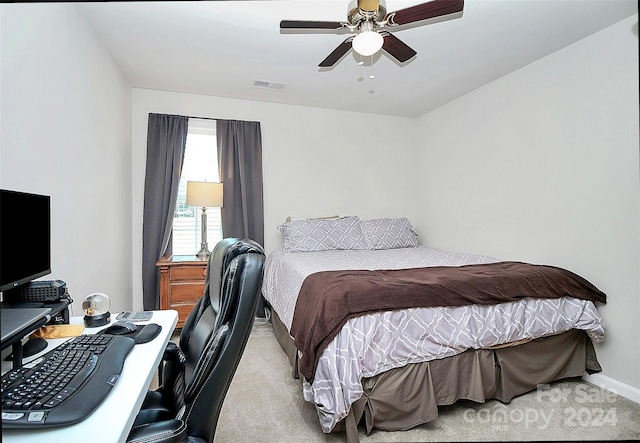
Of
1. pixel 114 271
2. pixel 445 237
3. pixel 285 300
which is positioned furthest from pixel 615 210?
pixel 114 271

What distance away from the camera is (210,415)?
0.88m

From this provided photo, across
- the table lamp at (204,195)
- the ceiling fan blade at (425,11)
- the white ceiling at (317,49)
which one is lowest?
the table lamp at (204,195)

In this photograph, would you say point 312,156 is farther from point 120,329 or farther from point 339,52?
point 120,329

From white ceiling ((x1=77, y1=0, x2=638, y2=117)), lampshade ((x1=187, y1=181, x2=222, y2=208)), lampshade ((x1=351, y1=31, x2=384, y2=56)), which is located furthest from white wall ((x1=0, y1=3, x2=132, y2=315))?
lampshade ((x1=351, y1=31, x2=384, y2=56))

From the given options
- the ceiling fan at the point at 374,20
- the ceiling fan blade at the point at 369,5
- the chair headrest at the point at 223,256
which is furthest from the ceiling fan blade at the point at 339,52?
the chair headrest at the point at 223,256

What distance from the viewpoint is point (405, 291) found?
174 centimetres

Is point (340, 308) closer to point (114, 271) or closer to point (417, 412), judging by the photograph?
point (417, 412)

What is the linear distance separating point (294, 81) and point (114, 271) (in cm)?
226

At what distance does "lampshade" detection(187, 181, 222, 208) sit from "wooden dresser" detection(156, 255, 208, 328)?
56cm

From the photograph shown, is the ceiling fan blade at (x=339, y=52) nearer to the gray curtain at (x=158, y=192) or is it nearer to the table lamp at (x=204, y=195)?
the table lamp at (x=204, y=195)

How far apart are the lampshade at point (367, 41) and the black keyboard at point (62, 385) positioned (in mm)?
1748

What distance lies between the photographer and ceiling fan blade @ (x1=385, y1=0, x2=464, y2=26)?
159cm

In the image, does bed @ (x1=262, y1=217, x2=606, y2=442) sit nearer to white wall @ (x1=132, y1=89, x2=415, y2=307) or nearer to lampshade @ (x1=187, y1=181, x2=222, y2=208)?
lampshade @ (x1=187, y1=181, x2=222, y2=208)

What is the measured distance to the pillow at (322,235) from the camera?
128 inches
